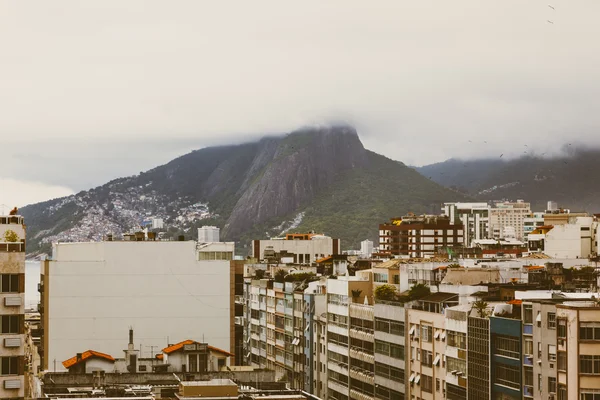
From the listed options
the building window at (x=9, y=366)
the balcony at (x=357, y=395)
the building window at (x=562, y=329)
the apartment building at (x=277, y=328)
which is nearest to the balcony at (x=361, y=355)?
the balcony at (x=357, y=395)

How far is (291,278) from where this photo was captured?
161000 millimetres

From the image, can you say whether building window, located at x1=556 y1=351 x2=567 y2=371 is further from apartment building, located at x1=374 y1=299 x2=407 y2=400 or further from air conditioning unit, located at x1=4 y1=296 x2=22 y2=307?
air conditioning unit, located at x1=4 y1=296 x2=22 y2=307

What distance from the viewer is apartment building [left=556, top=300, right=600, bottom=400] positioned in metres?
76.9

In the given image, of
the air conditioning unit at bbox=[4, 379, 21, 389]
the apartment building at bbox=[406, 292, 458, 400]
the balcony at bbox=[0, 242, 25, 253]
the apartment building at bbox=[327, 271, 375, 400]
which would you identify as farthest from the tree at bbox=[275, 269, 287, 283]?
the air conditioning unit at bbox=[4, 379, 21, 389]

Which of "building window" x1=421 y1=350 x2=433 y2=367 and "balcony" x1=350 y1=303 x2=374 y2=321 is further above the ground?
"balcony" x1=350 y1=303 x2=374 y2=321

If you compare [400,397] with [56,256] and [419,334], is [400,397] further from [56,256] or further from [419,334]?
[56,256]

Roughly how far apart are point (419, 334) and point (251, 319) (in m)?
65.5

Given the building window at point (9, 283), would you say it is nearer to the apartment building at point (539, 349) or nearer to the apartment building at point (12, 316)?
the apartment building at point (12, 316)

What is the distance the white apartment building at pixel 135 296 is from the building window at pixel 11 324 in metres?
43.0

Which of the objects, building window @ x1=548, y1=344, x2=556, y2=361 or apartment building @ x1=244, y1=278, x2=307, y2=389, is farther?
apartment building @ x1=244, y1=278, x2=307, y2=389

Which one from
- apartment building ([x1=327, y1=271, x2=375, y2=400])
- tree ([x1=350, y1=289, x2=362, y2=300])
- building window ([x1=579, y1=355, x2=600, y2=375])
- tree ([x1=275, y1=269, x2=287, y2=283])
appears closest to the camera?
building window ([x1=579, y1=355, x2=600, y2=375])

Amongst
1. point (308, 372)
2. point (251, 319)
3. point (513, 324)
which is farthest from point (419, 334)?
point (251, 319)

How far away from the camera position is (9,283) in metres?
73.6

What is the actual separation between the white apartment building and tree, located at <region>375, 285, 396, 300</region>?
14131 mm
